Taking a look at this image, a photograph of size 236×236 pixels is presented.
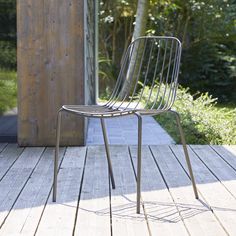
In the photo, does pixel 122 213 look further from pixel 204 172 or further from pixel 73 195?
pixel 204 172

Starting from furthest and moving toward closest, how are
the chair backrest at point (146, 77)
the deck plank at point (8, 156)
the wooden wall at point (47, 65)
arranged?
the wooden wall at point (47, 65), the deck plank at point (8, 156), the chair backrest at point (146, 77)

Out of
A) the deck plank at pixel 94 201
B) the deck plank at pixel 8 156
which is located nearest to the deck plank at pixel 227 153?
the deck plank at pixel 94 201

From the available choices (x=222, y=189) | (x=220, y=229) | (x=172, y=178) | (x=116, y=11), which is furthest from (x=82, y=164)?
(x=116, y=11)

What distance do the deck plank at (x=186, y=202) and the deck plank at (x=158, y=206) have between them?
0.11ft

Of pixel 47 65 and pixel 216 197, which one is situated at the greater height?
pixel 47 65

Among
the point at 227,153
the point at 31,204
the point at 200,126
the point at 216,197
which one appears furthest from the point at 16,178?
the point at 200,126

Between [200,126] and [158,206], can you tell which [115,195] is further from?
[200,126]

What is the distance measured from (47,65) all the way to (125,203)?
1.69 metres

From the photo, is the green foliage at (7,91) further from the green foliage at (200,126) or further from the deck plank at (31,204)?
the green foliage at (200,126)

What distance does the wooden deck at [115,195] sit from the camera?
A: 2.08 metres

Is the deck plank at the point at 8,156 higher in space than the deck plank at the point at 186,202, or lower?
lower

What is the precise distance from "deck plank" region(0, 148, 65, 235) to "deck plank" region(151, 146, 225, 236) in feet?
2.07

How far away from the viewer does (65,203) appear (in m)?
2.40

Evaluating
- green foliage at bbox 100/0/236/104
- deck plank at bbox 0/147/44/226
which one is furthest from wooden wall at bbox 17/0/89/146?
green foliage at bbox 100/0/236/104
